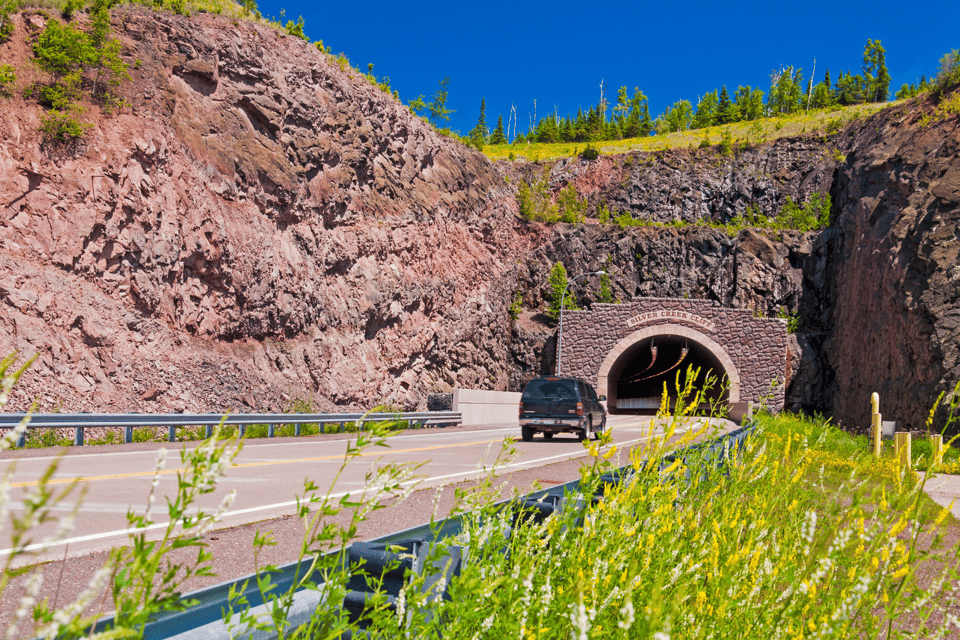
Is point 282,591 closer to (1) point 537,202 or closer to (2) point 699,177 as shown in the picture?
(1) point 537,202

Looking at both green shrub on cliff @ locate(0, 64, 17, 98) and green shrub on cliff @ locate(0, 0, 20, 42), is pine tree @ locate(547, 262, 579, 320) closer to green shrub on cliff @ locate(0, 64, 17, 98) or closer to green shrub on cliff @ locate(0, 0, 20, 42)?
green shrub on cliff @ locate(0, 64, 17, 98)

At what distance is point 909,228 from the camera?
1087 inches

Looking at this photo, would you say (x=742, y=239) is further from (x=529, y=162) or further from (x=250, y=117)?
(x=250, y=117)

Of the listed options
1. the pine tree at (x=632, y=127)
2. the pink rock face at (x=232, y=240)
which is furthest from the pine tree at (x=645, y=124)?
the pink rock face at (x=232, y=240)

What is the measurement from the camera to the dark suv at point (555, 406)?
68.9 feet

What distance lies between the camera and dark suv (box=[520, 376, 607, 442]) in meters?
21.0

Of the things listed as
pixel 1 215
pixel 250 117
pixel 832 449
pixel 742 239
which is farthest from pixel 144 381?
pixel 742 239

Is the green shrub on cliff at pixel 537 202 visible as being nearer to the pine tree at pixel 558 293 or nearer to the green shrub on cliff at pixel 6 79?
the pine tree at pixel 558 293

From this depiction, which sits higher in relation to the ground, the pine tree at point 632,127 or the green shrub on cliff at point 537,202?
the pine tree at point 632,127

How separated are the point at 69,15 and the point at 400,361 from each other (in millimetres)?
19516

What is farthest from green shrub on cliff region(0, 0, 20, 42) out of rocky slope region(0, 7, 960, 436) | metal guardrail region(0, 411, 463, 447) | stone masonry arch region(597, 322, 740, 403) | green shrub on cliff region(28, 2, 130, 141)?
stone masonry arch region(597, 322, 740, 403)

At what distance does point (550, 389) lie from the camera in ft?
70.5

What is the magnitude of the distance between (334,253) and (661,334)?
2267 centimetres

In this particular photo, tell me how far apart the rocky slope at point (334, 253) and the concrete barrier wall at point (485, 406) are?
388cm
